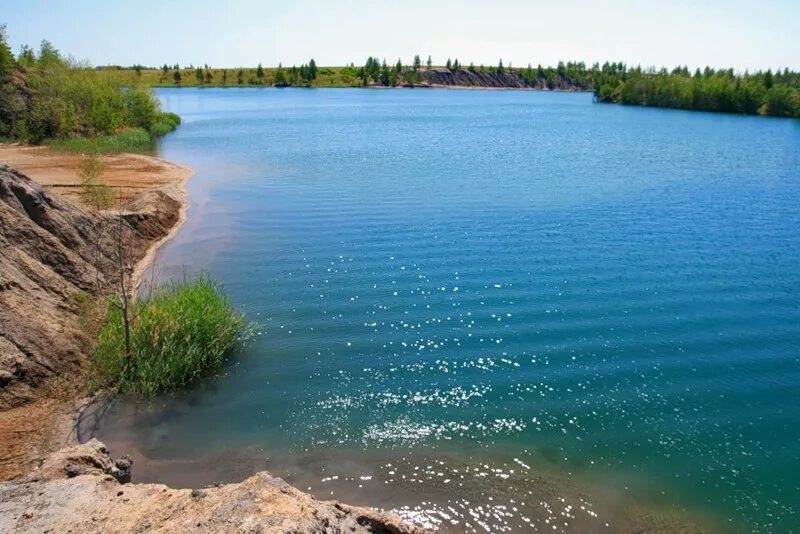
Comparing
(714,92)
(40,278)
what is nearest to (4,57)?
(40,278)

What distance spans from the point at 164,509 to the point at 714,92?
133 m

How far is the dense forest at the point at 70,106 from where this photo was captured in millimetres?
54594

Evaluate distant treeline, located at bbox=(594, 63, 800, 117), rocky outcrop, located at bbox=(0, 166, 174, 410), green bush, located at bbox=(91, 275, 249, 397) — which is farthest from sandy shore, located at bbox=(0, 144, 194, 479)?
distant treeline, located at bbox=(594, 63, 800, 117)

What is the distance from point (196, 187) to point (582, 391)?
102 ft

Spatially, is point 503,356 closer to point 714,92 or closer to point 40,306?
point 40,306

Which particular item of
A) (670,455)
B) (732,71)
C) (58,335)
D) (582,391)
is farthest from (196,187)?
→ (732,71)

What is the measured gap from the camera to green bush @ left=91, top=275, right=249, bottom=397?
14609 mm

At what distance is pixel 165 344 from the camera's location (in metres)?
15.0

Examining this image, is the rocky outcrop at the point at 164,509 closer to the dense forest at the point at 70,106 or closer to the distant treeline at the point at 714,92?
the dense forest at the point at 70,106

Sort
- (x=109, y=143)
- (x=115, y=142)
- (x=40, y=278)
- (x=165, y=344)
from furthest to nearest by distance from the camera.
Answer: (x=115, y=142) < (x=109, y=143) < (x=40, y=278) < (x=165, y=344)

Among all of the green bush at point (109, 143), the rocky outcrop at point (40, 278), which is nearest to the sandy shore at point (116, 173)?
the green bush at point (109, 143)

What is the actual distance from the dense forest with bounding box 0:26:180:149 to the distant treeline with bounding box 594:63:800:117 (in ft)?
337

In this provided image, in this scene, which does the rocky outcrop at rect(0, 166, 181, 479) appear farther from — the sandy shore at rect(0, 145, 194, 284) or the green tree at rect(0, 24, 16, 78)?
the green tree at rect(0, 24, 16, 78)

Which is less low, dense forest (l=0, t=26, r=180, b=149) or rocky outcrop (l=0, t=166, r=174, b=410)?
dense forest (l=0, t=26, r=180, b=149)
